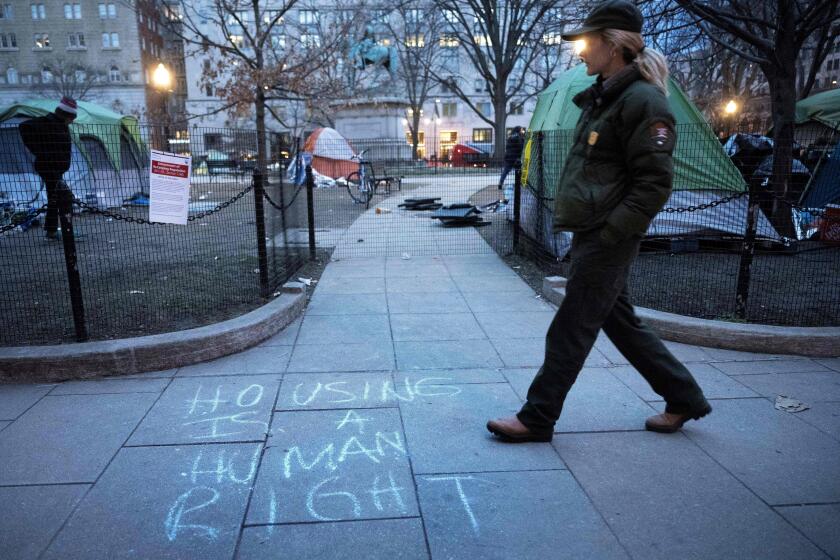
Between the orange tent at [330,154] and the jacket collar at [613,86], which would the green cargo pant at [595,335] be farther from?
the orange tent at [330,154]

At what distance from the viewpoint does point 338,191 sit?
20406 mm

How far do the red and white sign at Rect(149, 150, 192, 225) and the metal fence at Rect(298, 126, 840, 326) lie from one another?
3992 millimetres

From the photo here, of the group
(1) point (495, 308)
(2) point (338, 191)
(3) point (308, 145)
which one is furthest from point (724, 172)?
(3) point (308, 145)

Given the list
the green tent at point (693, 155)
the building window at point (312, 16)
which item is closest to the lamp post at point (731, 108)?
the building window at point (312, 16)

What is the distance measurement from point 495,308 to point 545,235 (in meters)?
2.16

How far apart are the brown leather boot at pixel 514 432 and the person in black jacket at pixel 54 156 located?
359 cm

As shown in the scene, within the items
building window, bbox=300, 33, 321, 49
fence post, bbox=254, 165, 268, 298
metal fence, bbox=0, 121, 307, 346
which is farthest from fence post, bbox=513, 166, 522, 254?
building window, bbox=300, 33, 321, 49

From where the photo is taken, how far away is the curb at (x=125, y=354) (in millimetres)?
4270

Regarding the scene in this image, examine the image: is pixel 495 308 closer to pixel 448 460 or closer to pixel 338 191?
pixel 448 460

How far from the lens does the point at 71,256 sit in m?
4.58

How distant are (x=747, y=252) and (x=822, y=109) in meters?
9.13

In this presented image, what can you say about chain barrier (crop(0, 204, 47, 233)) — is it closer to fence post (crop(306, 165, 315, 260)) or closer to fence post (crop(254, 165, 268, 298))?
fence post (crop(254, 165, 268, 298))

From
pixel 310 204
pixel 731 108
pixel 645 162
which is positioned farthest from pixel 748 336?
pixel 731 108

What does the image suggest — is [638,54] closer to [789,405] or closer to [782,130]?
[789,405]
